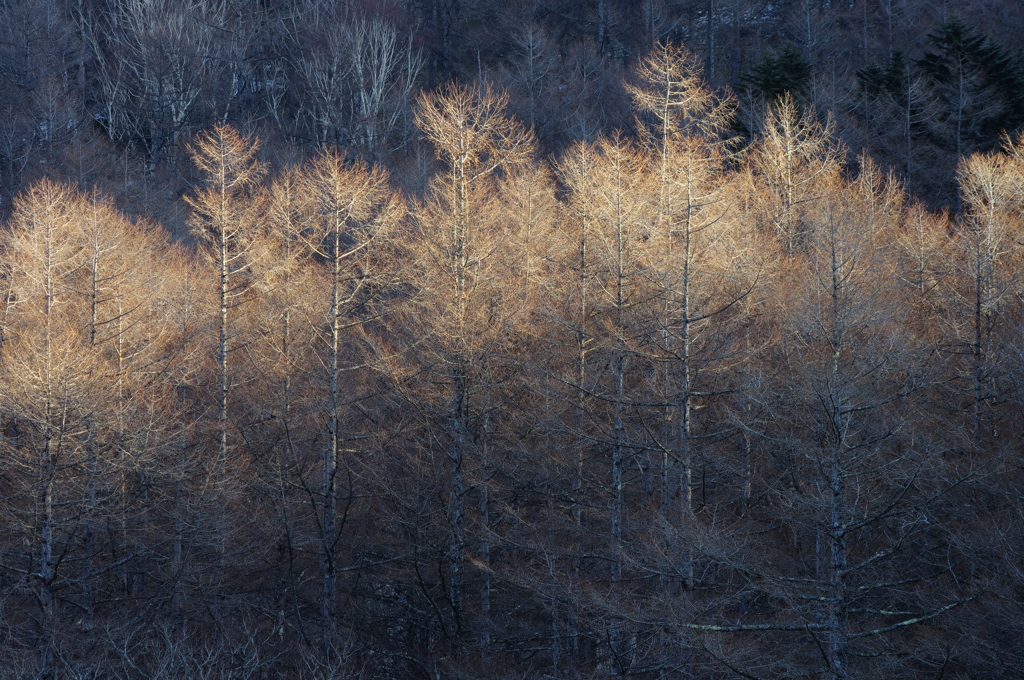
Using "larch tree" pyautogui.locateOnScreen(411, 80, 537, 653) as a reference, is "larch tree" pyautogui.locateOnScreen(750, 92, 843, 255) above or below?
→ above

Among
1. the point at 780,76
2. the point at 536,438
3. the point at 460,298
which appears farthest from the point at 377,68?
the point at 536,438

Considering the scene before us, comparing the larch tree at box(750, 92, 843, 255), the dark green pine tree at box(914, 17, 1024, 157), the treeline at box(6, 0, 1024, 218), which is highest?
the treeline at box(6, 0, 1024, 218)

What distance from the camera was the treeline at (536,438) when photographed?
49.5 feet

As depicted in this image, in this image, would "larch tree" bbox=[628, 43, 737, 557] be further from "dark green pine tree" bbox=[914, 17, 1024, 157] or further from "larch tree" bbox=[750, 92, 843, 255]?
"dark green pine tree" bbox=[914, 17, 1024, 157]

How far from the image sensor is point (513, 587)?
20.3 m

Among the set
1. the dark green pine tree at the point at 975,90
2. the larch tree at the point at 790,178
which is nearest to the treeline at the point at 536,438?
the larch tree at the point at 790,178

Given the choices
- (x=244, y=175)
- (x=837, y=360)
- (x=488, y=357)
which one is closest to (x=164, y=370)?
(x=244, y=175)

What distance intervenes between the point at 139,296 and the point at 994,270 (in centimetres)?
2337

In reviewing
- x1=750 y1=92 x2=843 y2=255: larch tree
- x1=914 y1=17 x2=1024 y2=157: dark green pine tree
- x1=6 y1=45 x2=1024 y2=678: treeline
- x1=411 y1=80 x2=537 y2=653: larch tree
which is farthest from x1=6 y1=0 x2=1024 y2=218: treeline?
x1=411 y1=80 x2=537 y2=653: larch tree

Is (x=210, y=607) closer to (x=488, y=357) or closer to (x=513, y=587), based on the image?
(x=513, y=587)

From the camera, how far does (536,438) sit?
802 inches

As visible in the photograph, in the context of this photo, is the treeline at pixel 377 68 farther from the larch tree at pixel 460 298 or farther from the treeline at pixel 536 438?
the larch tree at pixel 460 298

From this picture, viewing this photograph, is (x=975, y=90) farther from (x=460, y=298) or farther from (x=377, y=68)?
(x=377, y=68)

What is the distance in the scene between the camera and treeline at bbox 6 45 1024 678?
49.5ft
